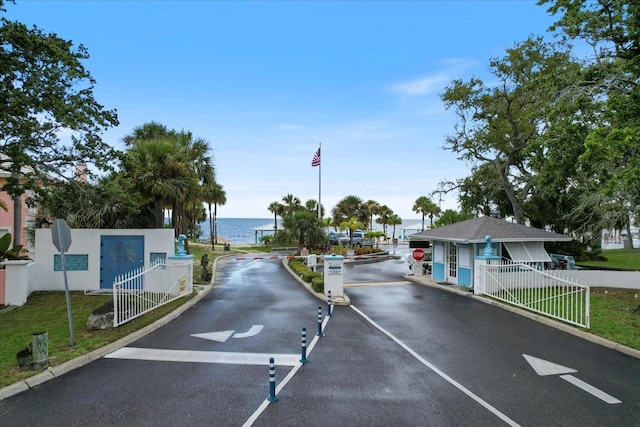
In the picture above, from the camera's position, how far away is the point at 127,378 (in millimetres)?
7039

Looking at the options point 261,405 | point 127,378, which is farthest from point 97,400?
point 261,405

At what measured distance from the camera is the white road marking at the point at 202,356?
7.91m

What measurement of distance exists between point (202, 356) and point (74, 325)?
14.9 ft

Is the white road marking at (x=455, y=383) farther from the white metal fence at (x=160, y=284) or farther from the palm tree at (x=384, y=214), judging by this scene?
the palm tree at (x=384, y=214)

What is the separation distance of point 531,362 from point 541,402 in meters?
2.11

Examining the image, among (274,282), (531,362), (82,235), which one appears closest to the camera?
(531,362)

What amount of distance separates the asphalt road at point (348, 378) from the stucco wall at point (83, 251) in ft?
13.7

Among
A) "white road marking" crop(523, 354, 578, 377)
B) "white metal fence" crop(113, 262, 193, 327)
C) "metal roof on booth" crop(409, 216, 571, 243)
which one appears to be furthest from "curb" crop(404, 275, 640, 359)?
"white metal fence" crop(113, 262, 193, 327)

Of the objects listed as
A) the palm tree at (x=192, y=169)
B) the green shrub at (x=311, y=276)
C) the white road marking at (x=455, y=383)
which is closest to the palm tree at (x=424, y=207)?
the palm tree at (x=192, y=169)

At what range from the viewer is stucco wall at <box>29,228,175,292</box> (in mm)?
15031

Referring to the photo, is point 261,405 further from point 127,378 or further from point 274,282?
point 274,282

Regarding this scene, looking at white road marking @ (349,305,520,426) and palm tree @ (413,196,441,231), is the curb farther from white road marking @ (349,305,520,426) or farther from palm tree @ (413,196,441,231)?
palm tree @ (413,196,441,231)

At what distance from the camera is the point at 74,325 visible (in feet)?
33.6

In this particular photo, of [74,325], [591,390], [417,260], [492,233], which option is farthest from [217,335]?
[417,260]
